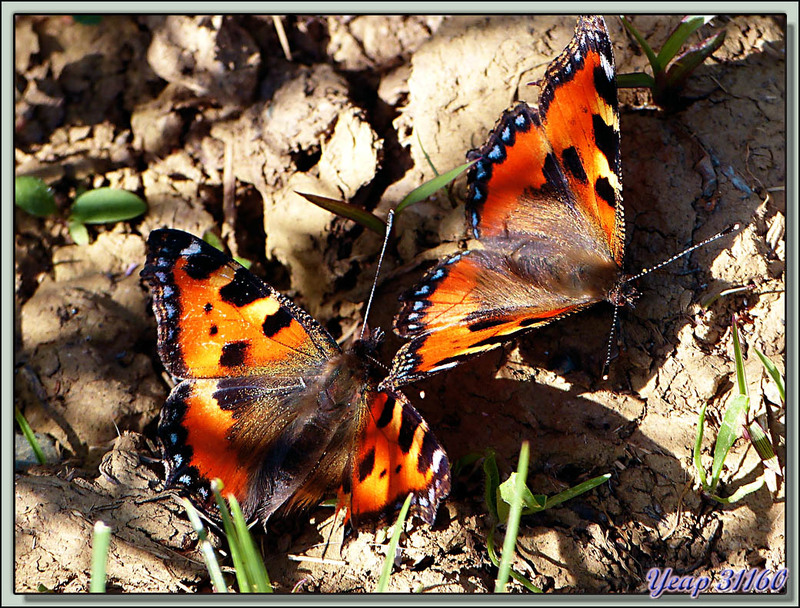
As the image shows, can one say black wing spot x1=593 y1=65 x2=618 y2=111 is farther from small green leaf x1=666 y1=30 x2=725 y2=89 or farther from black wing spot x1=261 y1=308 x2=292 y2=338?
black wing spot x1=261 y1=308 x2=292 y2=338

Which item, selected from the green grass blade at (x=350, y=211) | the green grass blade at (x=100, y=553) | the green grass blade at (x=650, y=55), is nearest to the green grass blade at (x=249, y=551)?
the green grass blade at (x=100, y=553)

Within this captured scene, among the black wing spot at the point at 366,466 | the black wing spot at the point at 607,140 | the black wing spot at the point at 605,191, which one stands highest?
the black wing spot at the point at 607,140

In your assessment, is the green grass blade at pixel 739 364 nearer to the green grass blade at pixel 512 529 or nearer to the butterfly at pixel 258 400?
the green grass blade at pixel 512 529

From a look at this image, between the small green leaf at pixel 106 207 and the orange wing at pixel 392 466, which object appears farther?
the small green leaf at pixel 106 207

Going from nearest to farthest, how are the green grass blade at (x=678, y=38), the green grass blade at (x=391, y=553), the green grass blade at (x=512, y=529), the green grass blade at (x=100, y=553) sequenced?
1. the green grass blade at (x=100, y=553)
2. the green grass blade at (x=512, y=529)
3. the green grass blade at (x=391, y=553)
4. the green grass blade at (x=678, y=38)

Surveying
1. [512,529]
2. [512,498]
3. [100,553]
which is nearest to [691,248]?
[512,498]

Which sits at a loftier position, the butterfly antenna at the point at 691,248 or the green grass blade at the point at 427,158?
the green grass blade at the point at 427,158

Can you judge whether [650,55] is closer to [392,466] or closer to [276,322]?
[276,322]

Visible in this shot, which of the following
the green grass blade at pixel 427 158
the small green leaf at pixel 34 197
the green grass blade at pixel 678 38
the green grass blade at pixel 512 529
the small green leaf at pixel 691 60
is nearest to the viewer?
the green grass blade at pixel 512 529
